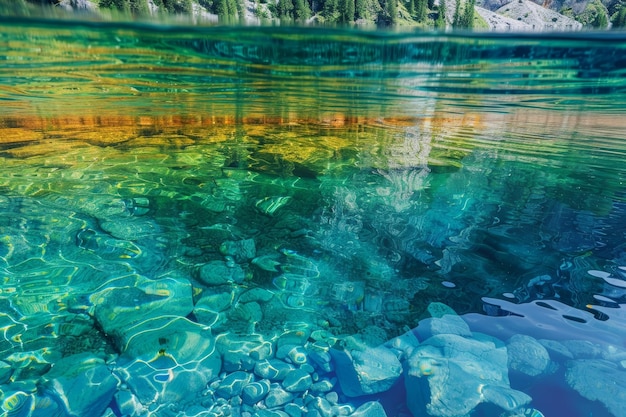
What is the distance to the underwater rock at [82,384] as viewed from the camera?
226 cm

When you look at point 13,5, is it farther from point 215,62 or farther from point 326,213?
point 326,213

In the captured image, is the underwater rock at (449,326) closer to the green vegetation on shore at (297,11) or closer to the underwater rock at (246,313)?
the underwater rock at (246,313)

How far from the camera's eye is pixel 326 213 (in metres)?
5.31

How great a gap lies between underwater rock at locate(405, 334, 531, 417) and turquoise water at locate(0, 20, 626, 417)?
15 mm

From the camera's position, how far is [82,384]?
7.85ft

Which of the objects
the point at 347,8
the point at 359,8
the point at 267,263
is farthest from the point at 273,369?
A: the point at 359,8

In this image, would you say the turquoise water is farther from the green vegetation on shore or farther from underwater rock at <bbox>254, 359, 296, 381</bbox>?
the green vegetation on shore

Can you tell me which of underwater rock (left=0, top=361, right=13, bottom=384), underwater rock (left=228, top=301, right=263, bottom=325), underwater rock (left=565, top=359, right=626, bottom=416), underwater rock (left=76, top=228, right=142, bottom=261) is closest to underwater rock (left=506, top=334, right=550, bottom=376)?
underwater rock (left=565, top=359, right=626, bottom=416)

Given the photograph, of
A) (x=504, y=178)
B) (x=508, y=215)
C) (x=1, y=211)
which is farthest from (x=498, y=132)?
(x=1, y=211)

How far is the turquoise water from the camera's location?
97.0 inches

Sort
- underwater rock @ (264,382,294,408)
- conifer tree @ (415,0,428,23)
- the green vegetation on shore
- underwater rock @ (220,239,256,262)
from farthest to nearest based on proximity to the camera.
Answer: conifer tree @ (415,0,428,23), the green vegetation on shore, underwater rock @ (220,239,256,262), underwater rock @ (264,382,294,408)

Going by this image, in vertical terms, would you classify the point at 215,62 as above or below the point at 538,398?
above

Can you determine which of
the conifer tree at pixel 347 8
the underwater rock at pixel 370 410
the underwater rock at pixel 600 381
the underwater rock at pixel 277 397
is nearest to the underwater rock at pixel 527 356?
the underwater rock at pixel 600 381

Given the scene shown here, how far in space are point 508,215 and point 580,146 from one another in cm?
880
